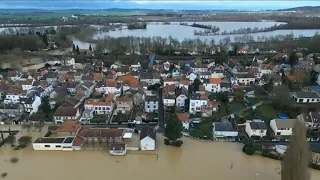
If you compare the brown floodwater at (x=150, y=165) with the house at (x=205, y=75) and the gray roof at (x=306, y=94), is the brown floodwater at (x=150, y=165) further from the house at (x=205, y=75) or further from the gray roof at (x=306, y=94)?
the house at (x=205, y=75)

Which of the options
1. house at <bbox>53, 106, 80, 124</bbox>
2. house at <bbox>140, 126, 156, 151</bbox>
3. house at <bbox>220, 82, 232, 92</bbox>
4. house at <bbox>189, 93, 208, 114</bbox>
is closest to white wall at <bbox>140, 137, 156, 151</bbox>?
house at <bbox>140, 126, 156, 151</bbox>

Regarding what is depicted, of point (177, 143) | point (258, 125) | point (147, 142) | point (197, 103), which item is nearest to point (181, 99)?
point (197, 103)

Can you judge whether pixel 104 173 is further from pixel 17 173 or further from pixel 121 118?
pixel 121 118

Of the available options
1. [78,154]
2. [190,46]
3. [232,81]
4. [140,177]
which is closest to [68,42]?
[190,46]

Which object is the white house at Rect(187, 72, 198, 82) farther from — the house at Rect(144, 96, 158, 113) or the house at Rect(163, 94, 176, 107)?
the house at Rect(144, 96, 158, 113)

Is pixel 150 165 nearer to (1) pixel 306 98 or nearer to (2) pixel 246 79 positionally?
(1) pixel 306 98

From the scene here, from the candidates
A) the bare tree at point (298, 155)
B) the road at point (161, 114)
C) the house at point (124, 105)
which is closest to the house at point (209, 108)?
the road at point (161, 114)
